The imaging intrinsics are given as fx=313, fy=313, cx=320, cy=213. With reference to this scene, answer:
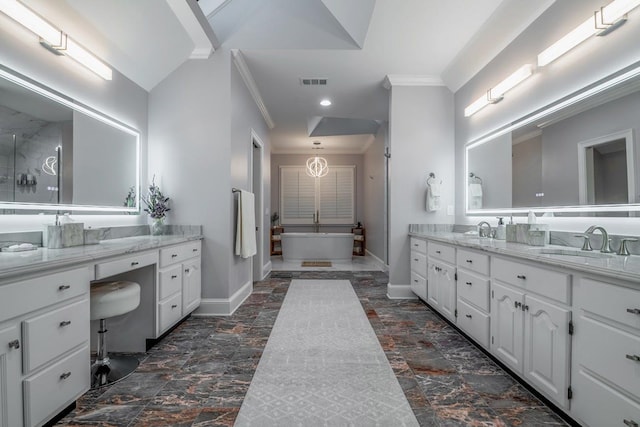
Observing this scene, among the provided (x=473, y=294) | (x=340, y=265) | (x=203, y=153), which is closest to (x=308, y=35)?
(x=203, y=153)

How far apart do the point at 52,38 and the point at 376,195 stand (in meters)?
5.49

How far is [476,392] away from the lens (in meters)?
1.75

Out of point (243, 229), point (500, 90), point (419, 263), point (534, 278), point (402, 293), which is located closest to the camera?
point (534, 278)

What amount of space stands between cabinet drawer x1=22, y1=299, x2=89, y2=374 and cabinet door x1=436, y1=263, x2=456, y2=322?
2566mm

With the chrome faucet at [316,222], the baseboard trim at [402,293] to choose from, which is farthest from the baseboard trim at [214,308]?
the chrome faucet at [316,222]

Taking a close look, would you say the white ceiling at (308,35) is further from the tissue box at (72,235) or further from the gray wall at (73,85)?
the tissue box at (72,235)

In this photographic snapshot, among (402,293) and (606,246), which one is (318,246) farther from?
(606,246)

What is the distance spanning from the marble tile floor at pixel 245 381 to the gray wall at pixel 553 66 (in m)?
1.15

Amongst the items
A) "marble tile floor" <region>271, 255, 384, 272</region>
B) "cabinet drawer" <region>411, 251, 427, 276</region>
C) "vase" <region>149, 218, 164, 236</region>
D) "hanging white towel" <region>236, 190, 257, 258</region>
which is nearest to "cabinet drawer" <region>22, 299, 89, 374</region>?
"vase" <region>149, 218, 164, 236</region>

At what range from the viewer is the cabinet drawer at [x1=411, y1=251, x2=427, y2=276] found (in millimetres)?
3322

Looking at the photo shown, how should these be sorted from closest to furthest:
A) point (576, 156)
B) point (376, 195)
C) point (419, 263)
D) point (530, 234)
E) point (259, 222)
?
point (576, 156) < point (530, 234) < point (419, 263) < point (259, 222) < point (376, 195)

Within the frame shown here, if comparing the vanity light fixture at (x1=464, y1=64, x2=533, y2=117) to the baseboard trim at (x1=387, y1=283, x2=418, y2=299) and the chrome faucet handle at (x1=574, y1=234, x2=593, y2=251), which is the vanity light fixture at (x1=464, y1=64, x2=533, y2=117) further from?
the baseboard trim at (x1=387, y1=283, x2=418, y2=299)

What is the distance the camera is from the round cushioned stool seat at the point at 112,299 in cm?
177

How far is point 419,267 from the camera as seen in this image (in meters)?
3.46
